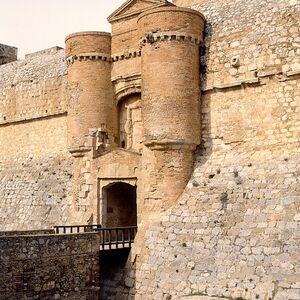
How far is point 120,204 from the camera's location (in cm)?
1831

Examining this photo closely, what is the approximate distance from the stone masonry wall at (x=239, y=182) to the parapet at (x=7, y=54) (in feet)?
44.6

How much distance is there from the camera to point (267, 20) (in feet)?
51.2

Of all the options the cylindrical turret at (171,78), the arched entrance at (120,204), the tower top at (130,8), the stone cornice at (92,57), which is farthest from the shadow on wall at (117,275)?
the tower top at (130,8)

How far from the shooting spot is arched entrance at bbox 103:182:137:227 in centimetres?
1782

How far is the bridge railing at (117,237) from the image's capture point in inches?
613

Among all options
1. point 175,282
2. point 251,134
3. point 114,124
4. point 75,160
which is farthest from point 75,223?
point 251,134

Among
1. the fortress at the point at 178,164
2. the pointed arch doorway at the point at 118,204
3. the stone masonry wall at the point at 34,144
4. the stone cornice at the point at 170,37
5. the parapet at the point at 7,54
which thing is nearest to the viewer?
the fortress at the point at 178,164

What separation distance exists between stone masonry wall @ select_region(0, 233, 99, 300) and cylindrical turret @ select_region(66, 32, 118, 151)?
4.79 meters

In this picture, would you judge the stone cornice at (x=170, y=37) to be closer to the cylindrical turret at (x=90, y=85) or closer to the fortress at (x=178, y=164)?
the fortress at (x=178, y=164)

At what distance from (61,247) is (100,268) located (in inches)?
99.9

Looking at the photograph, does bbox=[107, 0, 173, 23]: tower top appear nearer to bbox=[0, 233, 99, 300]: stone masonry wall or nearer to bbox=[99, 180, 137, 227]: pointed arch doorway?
bbox=[99, 180, 137, 227]: pointed arch doorway

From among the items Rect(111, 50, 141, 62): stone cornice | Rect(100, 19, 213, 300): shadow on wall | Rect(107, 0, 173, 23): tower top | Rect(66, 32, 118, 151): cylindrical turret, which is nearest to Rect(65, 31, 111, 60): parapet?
Rect(66, 32, 118, 151): cylindrical turret

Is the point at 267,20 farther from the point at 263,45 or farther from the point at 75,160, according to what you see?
the point at 75,160

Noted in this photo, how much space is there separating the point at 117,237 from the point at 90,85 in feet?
17.4
